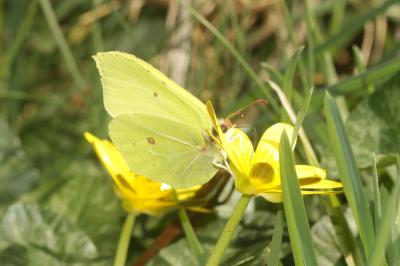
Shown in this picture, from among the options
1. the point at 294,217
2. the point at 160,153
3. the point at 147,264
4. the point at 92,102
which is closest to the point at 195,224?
the point at 147,264

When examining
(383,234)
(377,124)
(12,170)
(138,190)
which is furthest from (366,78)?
(12,170)

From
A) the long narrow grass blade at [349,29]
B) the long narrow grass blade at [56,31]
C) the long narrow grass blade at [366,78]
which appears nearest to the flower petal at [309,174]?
the long narrow grass blade at [366,78]

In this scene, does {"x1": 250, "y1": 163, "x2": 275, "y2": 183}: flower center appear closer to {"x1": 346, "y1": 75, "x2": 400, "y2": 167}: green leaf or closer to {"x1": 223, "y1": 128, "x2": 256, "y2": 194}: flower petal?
{"x1": 223, "y1": 128, "x2": 256, "y2": 194}: flower petal

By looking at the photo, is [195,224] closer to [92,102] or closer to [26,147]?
[92,102]

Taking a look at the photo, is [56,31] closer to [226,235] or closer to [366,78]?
[366,78]

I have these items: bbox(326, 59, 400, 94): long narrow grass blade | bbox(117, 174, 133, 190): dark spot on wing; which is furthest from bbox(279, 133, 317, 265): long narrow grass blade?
bbox(326, 59, 400, 94): long narrow grass blade

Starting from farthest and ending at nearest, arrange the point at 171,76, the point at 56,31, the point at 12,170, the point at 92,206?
1. the point at 171,76
2. the point at 56,31
3. the point at 12,170
4. the point at 92,206
